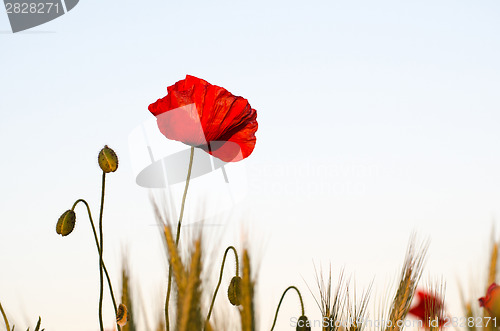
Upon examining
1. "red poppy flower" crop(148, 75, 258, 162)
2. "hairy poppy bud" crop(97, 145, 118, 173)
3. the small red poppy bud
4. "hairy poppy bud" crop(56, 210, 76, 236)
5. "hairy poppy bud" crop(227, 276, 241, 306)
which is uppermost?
"red poppy flower" crop(148, 75, 258, 162)

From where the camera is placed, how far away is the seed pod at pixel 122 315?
105 cm

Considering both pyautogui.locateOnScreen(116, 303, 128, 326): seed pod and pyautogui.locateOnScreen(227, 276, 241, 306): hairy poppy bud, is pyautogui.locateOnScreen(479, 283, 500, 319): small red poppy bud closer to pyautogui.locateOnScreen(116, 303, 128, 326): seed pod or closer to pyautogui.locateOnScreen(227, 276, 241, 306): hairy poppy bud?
pyautogui.locateOnScreen(227, 276, 241, 306): hairy poppy bud

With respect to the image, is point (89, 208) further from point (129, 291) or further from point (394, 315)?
point (394, 315)

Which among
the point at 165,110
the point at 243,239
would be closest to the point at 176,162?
the point at 165,110

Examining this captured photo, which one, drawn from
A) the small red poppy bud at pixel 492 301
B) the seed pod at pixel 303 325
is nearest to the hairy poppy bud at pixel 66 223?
the seed pod at pixel 303 325

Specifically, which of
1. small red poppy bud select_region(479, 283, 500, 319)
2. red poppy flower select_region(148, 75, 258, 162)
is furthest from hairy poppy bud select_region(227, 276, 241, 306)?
small red poppy bud select_region(479, 283, 500, 319)

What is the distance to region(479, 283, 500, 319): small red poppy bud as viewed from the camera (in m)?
1.17

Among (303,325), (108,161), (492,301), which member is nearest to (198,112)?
(108,161)

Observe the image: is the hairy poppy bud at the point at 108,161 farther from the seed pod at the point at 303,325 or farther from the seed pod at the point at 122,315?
the seed pod at the point at 303,325

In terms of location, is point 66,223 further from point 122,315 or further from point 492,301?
point 492,301

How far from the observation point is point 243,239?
1.11 m

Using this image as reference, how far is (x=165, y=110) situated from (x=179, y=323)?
0.59 meters

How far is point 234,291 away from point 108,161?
0.35 m

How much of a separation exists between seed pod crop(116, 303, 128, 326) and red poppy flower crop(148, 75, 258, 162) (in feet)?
1.19
